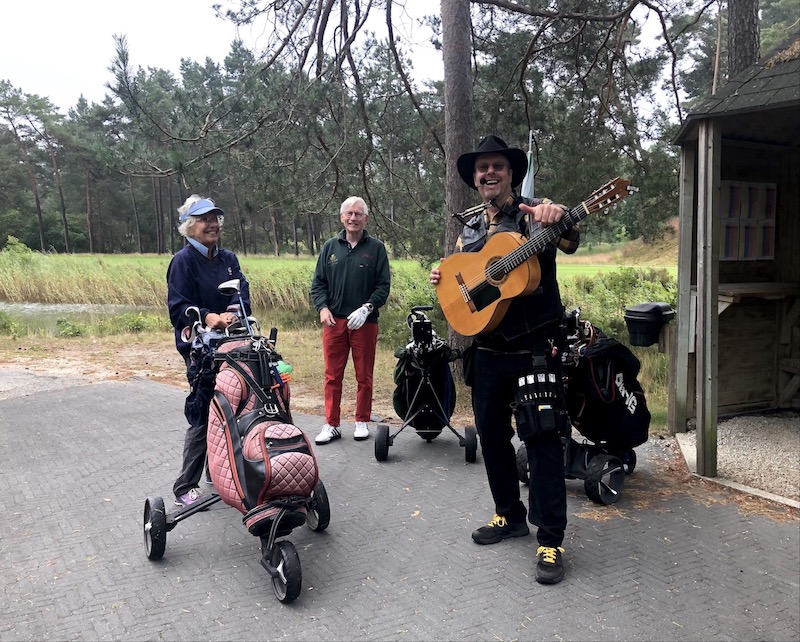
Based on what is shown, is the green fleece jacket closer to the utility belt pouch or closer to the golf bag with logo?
the golf bag with logo

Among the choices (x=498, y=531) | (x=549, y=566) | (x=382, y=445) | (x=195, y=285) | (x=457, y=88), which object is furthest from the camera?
(x=457, y=88)

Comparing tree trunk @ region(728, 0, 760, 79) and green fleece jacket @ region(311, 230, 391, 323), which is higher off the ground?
tree trunk @ region(728, 0, 760, 79)

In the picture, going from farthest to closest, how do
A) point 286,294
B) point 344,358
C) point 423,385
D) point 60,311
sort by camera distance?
1. point 60,311
2. point 286,294
3. point 344,358
4. point 423,385

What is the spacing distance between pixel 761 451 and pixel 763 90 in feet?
9.02

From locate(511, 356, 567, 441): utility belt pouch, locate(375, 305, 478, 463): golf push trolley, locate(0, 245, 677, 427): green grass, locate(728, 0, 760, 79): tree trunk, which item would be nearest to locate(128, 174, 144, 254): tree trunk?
locate(0, 245, 677, 427): green grass

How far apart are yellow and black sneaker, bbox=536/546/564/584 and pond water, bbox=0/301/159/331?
14775mm

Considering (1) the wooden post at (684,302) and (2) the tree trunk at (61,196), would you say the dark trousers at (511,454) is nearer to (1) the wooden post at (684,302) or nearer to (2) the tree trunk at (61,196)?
(1) the wooden post at (684,302)

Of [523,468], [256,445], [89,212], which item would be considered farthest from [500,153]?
[89,212]

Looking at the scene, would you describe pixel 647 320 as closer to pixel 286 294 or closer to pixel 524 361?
pixel 524 361

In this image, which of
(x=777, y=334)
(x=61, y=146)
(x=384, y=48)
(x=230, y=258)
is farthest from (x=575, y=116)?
(x=61, y=146)

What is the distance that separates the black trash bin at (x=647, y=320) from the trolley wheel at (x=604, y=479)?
1.67 metres

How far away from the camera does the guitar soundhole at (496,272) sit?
3196mm

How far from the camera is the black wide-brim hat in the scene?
326 centimetres

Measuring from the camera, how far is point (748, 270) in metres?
6.03
